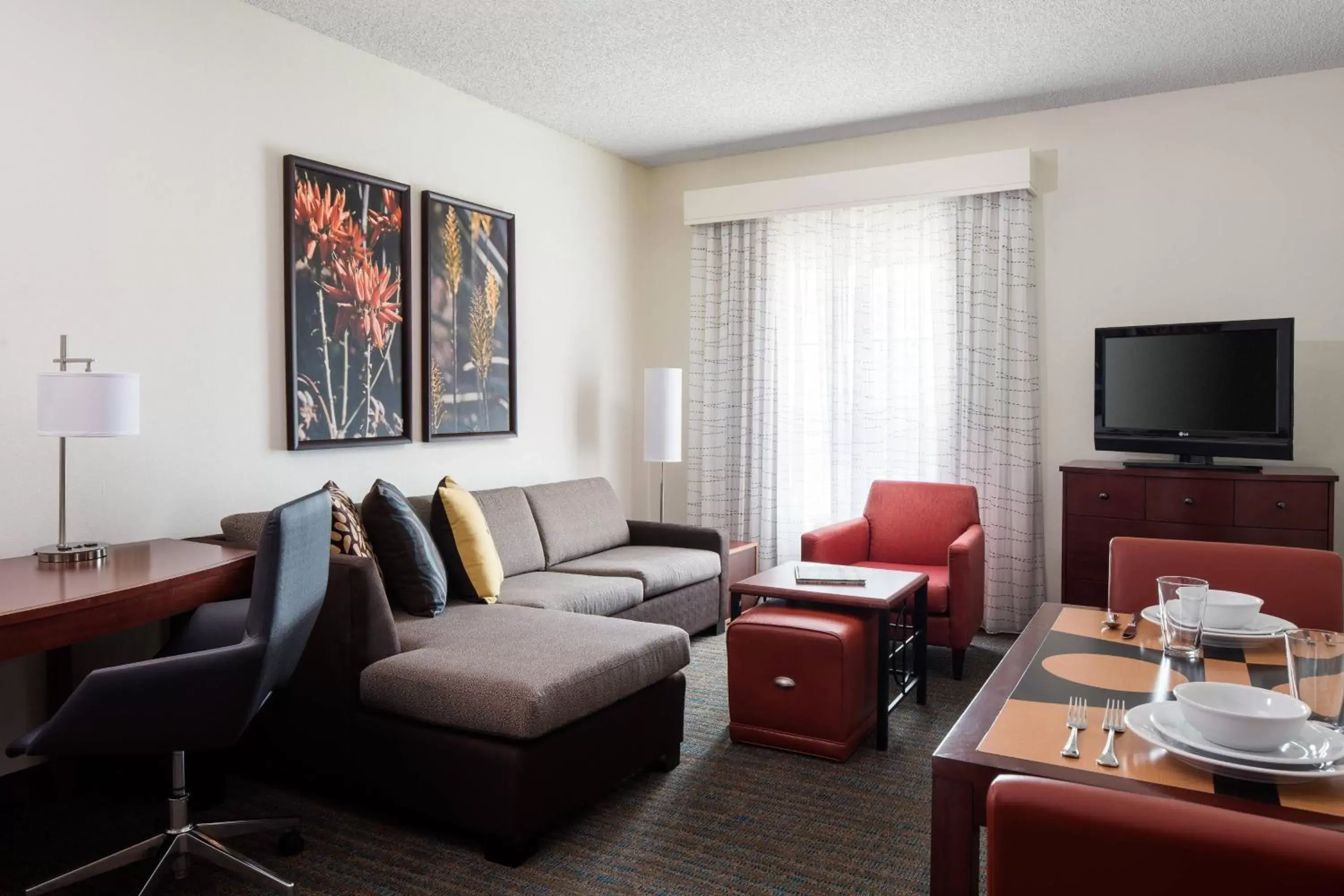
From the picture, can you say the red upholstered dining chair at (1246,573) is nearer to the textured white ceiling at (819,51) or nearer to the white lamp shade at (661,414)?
the textured white ceiling at (819,51)

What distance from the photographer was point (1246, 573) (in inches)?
86.7

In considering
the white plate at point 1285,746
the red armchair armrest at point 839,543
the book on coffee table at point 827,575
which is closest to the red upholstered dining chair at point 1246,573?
the white plate at point 1285,746

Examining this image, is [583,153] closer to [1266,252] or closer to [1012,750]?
[1266,252]

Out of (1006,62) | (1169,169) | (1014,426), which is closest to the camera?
(1006,62)

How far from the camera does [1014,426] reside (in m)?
4.88

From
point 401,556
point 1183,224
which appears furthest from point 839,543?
point 1183,224

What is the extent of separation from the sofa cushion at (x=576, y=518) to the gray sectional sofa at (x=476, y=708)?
1.08 m

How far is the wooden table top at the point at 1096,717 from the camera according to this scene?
114 cm

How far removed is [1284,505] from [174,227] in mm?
4496

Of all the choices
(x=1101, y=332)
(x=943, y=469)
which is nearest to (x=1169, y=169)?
(x=1101, y=332)

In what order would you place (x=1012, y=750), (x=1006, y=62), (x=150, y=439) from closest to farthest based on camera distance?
(x=1012, y=750), (x=150, y=439), (x=1006, y=62)

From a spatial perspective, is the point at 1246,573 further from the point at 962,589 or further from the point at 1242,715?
the point at 962,589

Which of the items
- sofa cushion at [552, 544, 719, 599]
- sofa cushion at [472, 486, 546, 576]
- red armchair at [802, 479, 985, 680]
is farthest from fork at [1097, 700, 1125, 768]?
sofa cushion at [472, 486, 546, 576]

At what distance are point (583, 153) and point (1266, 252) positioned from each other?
362cm
